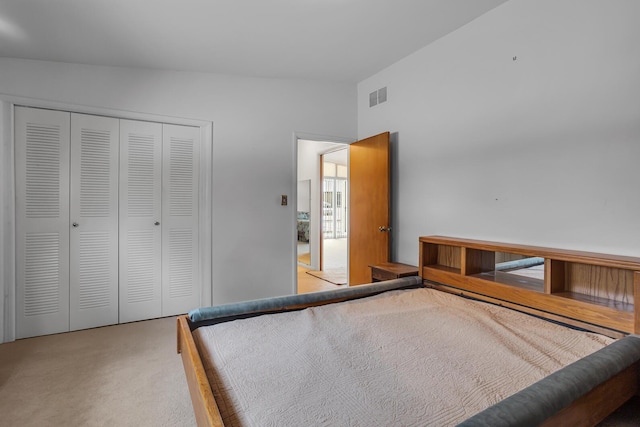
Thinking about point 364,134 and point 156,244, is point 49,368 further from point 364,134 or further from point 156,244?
point 364,134

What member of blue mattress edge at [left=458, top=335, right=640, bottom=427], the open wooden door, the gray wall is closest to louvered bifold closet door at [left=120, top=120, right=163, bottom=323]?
the open wooden door

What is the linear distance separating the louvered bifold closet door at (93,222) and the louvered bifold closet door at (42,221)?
2.5 inches

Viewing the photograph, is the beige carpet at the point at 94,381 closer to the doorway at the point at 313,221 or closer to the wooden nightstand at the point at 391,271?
the wooden nightstand at the point at 391,271

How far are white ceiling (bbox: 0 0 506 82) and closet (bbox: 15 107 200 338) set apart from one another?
2.00ft

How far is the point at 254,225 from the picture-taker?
347 centimetres

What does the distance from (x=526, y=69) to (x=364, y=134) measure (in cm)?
187

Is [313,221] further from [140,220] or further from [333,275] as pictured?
[140,220]

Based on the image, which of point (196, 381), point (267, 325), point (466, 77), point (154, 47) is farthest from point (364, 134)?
point (196, 381)

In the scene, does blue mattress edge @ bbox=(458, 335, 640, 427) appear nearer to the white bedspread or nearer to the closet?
the white bedspread

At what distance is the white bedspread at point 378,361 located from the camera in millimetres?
924

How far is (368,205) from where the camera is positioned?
11.7 feet

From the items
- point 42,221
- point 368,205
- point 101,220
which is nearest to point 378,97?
point 368,205

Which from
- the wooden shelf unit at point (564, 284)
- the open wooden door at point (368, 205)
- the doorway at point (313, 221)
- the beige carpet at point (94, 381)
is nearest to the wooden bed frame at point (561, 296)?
the wooden shelf unit at point (564, 284)

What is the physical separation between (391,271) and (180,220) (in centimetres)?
211
